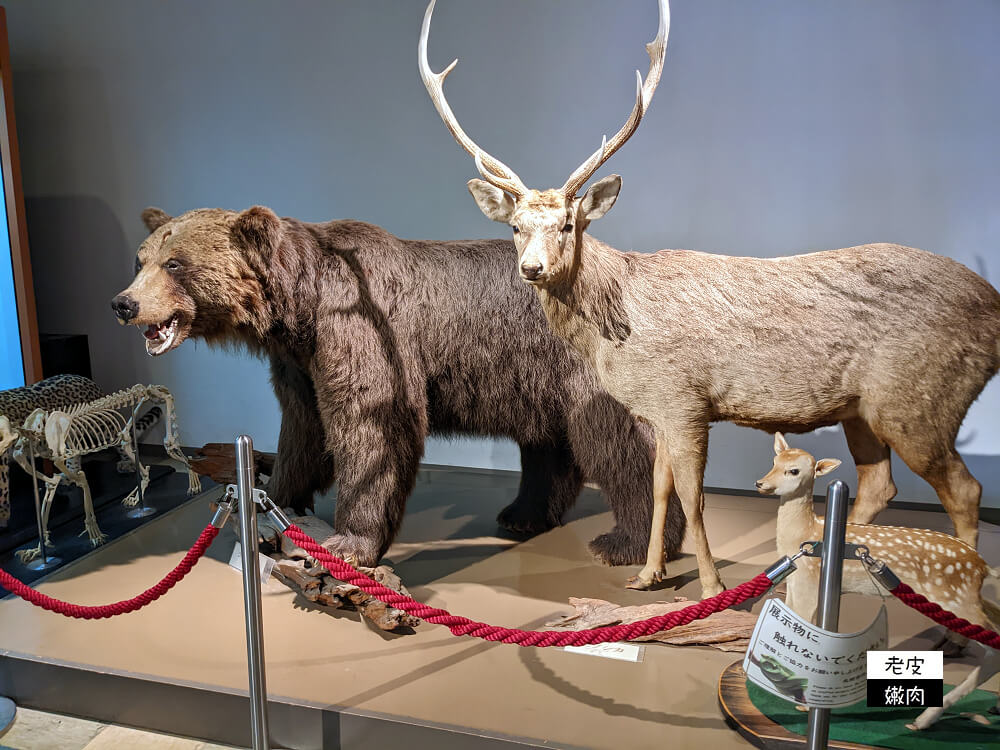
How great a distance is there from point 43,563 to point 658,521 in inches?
111

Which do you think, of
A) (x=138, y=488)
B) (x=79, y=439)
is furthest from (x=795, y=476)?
(x=138, y=488)

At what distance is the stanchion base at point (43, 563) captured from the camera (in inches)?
140

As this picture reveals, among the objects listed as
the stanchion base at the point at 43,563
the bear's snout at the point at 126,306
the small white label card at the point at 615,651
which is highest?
the bear's snout at the point at 126,306

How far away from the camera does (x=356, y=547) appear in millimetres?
3229

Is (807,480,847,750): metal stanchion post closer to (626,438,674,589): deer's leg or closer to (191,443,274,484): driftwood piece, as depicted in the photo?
(626,438,674,589): deer's leg

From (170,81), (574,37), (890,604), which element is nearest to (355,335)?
(574,37)

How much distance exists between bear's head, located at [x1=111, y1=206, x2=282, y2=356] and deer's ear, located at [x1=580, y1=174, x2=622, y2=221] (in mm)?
1276

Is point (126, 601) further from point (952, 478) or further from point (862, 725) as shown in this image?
point (952, 478)

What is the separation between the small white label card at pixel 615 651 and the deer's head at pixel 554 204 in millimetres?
1335

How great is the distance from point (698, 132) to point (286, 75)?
2.42 meters

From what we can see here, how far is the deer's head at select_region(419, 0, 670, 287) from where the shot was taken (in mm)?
2533

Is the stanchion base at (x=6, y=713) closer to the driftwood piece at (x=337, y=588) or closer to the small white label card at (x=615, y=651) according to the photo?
the driftwood piece at (x=337, y=588)

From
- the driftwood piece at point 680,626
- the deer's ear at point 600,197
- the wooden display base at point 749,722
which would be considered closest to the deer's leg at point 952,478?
the driftwood piece at point 680,626

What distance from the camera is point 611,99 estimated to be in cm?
409
